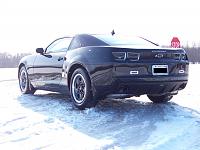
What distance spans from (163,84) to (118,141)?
1829mm

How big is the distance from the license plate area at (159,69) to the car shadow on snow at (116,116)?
0.64 metres

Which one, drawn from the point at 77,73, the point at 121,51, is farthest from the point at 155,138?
the point at 77,73

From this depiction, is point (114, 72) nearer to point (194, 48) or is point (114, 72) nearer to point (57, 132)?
point (57, 132)

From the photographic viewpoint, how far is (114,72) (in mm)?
6453

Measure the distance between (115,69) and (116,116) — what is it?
751 millimetres

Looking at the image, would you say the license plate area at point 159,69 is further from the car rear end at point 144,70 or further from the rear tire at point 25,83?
the rear tire at point 25,83

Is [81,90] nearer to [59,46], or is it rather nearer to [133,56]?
[133,56]

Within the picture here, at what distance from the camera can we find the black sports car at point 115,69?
6504 millimetres

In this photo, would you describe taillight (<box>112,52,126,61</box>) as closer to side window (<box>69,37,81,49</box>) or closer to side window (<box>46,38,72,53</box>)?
side window (<box>69,37,81,49</box>)

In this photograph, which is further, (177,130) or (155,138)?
(177,130)

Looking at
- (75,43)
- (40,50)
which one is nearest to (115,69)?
(75,43)

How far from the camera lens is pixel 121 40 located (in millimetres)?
7461

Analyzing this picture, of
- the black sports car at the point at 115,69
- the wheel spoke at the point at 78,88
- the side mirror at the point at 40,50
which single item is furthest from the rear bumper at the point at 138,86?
the side mirror at the point at 40,50

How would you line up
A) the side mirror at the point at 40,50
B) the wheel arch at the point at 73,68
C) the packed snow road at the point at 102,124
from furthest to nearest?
the side mirror at the point at 40,50, the wheel arch at the point at 73,68, the packed snow road at the point at 102,124
